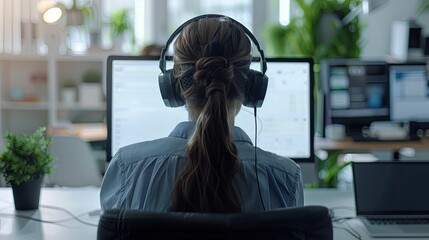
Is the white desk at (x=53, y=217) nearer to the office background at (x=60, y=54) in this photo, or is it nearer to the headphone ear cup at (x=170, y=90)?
the headphone ear cup at (x=170, y=90)

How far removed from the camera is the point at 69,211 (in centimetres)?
177

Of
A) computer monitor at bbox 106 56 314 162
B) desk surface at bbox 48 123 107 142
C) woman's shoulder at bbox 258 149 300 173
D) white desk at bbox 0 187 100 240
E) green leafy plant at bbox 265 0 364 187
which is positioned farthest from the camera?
desk surface at bbox 48 123 107 142

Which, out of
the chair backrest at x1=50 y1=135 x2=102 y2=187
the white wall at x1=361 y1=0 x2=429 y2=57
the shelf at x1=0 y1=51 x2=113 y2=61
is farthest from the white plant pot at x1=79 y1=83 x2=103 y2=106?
the white wall at x1=361 y1=0 x2=429 y2=57

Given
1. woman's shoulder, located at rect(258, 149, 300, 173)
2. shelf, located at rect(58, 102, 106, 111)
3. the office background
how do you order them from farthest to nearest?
shelf, located at rect(58, 102, 106, 111) → the office background → woman's shoulder, located at rect(258, 149, 300, 173)

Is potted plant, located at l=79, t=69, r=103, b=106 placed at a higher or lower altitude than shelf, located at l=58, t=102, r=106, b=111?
higher

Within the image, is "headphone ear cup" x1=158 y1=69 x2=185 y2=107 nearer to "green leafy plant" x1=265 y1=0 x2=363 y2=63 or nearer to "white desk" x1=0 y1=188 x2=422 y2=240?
"white desk" x1=0 y1=188 x2=422 y2=240

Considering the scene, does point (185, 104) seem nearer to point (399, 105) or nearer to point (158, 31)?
point (399, 105)

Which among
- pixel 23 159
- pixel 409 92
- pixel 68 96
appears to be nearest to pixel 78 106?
pixel 68 96

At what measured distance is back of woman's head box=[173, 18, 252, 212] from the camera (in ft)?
3.79

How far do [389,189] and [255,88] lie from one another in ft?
1.73

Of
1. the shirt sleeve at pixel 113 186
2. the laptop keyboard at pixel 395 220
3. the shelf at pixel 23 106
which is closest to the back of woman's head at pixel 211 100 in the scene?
the shirt sleeve at pixel 113 186

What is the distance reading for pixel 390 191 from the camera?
1.68 metres

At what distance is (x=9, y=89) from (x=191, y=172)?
13.0ft

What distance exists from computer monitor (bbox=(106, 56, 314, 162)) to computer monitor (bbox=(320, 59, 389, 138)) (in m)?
1.61
